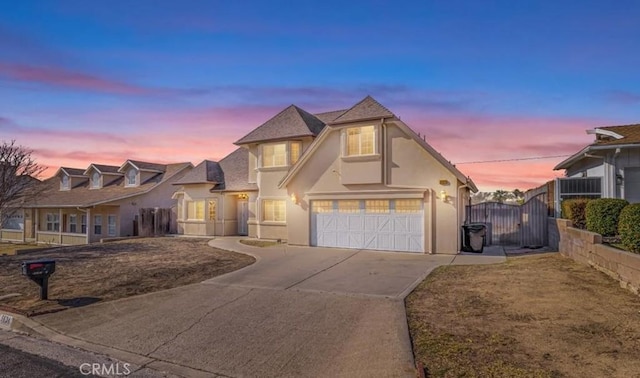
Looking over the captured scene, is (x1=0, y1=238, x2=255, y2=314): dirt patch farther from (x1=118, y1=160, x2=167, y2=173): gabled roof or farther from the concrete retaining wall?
(x1=118, y1=160, x2=167, y2=173): gabled roof

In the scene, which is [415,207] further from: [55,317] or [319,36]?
[55,317]

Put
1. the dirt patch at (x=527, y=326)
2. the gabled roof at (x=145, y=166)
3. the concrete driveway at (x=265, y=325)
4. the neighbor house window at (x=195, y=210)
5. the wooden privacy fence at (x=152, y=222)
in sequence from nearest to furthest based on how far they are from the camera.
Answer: the dirt patch at (x=527, y=326) < the concrete driveway at (x=265, y=325) < the neighbor house window at (x=195, y=210) < the wooden privacy fence at (x=152, y=222) < the gabled roof at (x=145, y=166)

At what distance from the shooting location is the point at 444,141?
26.0m

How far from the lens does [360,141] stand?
16.6m

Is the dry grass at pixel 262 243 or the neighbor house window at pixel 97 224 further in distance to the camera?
the neighbor house window at pixel 97 224

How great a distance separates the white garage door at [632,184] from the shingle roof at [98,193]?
97.8ft

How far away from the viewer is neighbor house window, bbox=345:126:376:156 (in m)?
16.3

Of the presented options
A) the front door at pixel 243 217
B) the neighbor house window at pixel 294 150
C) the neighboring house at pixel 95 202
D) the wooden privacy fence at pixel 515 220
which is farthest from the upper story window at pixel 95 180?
the wooden privacy fence at pixel 515 220

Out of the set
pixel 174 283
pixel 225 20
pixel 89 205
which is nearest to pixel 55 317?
pixel 174 283

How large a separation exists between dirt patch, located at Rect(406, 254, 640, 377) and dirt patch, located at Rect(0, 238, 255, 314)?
723 cm

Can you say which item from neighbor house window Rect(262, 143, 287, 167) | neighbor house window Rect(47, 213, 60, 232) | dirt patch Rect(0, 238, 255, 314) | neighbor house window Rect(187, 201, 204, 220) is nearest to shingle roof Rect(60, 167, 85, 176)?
neighbor house window Rect(47, 213, 60, 232)

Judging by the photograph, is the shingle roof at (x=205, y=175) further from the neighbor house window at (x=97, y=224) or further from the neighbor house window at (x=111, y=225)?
the neighbor house window at (x=97, y=224)

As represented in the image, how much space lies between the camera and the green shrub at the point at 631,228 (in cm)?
792

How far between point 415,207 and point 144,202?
23.2 m
